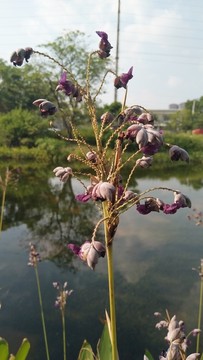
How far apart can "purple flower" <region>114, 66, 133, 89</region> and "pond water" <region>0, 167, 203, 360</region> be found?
356 centimetres

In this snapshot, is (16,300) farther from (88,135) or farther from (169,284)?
(88,135)

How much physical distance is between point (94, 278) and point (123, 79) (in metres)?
4.93

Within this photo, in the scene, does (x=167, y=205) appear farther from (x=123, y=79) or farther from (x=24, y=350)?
(x=24, y=350)

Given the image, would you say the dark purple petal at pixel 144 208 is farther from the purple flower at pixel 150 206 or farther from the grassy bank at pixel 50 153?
the grassy bank at pixel 50 153

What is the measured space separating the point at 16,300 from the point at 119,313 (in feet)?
4.89

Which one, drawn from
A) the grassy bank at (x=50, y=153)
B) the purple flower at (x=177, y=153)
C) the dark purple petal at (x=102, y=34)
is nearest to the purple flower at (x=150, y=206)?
the purple flower at (x=177, y=153)

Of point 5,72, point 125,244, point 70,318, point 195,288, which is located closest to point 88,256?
point 70,318

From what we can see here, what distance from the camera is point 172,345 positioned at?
0.90 meters

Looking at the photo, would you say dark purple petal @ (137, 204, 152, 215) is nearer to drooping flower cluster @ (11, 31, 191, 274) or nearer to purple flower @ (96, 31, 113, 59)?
drooping flower cluster @ (11, 31, 191, 274)

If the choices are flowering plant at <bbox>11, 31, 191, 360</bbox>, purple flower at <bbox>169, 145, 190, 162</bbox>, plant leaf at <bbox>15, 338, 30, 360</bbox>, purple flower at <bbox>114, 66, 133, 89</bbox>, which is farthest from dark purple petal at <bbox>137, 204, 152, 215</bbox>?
plant leaf at <bbox>15, 338, 30, 360</bbox>

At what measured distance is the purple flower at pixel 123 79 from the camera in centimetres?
103

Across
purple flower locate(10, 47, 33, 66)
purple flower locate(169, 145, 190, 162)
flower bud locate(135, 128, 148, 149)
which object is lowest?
purple flower locate(169, 145, 190, 162)

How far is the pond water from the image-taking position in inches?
165

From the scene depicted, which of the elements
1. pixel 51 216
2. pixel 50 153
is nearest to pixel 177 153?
pixel 51 216
